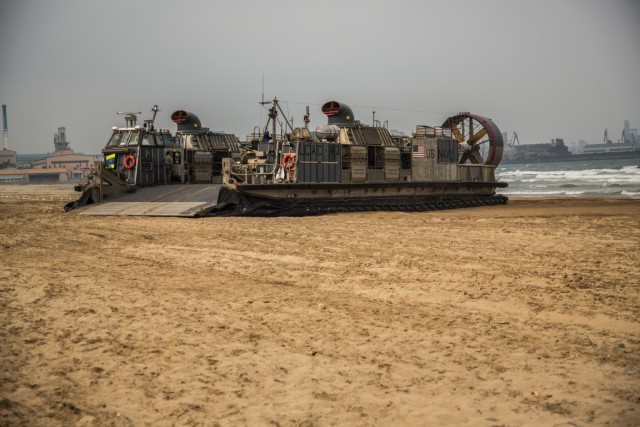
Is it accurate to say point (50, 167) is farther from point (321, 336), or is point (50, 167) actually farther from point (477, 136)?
point (321, 336)

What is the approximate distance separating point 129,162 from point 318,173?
613cm

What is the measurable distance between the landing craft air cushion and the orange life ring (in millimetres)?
192

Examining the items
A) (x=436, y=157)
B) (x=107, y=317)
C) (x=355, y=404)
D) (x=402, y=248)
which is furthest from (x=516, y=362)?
(x=436, y=157)

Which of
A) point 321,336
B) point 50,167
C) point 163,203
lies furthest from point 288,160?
point 50,167

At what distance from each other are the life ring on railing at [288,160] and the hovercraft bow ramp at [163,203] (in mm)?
1966

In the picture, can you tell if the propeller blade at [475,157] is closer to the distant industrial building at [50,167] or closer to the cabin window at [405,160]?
the cabin window at [405,160]

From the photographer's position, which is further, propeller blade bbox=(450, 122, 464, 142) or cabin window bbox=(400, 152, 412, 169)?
propeller blade bbox=(450, 122, 464, 142)

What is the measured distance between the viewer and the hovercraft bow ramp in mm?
16438

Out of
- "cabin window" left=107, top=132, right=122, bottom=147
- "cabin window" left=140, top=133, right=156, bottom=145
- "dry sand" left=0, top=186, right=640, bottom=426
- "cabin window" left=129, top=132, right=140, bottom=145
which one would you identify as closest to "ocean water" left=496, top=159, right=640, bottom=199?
"cabin window" left=140, top=133, right=156, bottom=145

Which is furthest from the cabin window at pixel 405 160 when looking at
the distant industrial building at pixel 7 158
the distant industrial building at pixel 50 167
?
the distant industrial building at pixel 7 158

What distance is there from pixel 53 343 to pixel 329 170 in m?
13.6

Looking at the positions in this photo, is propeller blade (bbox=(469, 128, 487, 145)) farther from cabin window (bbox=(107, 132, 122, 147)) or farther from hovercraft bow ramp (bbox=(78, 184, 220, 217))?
cabin window (bbox=(107, 132, 122, 147))

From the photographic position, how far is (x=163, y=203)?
17531 millimetres

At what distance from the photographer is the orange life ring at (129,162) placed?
20.3 meters
